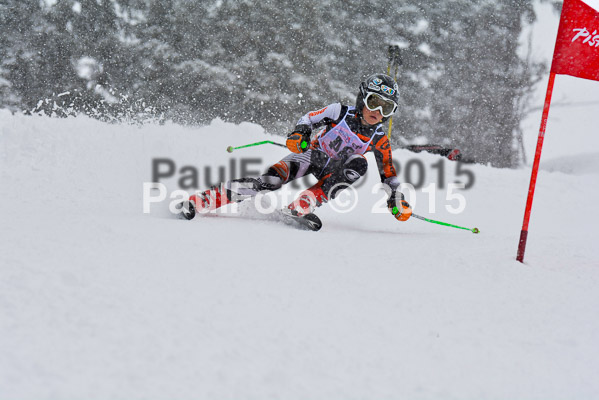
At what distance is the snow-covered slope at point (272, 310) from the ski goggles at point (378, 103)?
4.48 ft

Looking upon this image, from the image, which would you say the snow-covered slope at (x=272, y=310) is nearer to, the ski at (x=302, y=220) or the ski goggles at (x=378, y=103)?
the ski at (x=302, y=220)

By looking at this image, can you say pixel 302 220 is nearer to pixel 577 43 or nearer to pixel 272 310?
pixel 272 310

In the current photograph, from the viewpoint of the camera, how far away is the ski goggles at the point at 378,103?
4878mm

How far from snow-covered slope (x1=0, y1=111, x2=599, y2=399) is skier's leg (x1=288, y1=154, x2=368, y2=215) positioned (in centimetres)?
63

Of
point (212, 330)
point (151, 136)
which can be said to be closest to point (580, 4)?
point (212, 330)

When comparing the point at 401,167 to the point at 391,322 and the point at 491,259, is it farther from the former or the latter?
the point at 391,322

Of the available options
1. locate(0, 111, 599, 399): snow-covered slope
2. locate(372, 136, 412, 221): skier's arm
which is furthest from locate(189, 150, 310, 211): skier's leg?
locate(372, 136, 412, 221): skier's arm

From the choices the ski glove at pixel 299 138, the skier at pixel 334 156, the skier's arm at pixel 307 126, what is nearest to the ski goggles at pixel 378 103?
the skier at pixel 334 156

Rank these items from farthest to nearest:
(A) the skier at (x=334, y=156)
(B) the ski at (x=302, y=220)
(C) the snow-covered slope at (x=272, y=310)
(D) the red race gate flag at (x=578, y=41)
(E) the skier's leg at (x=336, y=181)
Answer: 1. (E) the skier's leg at (x=336, y=181)
2. (A) the skier at (x=334, y=156)
3. (B) the ski at (x=302, y=220)
4. (D) the red race gate flag at (x=578, y=41)
5. (C) the snow-covered slope at (x=272, y=310)

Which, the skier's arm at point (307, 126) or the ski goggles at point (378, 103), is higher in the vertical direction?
the ski goggles at point (378, 103)

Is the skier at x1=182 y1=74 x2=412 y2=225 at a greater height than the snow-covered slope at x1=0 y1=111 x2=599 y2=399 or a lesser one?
greater

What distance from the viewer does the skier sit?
4918mm

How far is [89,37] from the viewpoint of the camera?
59.0ft

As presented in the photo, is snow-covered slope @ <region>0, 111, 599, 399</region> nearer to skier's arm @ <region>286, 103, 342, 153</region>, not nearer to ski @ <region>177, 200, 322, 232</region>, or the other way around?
ski @ <region>177, 200, 322, 232</region>
